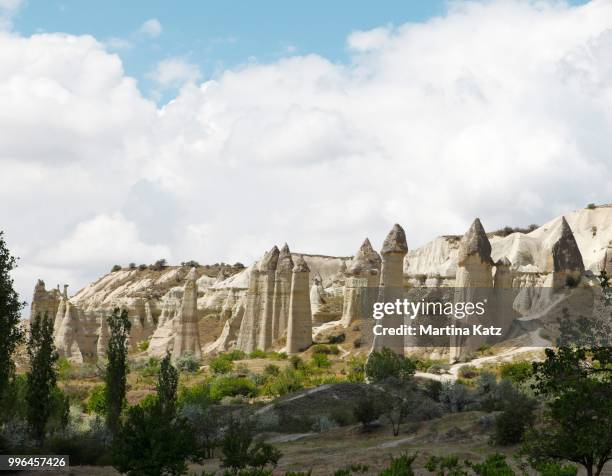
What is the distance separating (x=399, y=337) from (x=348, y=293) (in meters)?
16.7

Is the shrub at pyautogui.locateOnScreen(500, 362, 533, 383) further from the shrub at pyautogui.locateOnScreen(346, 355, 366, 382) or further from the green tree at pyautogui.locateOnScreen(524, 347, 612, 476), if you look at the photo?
the green tree at pyautogui.locateOnScreen(524, 347, 612, 476)

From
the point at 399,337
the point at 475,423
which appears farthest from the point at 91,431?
the point at 399,337

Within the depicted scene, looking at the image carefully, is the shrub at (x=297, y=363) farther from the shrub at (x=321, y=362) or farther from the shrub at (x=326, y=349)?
the shrub at (x=326, y=349)

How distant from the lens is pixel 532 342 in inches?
1539

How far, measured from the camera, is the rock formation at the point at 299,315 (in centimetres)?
5003

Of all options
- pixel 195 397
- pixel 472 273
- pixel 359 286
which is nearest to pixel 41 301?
pixel 359 286

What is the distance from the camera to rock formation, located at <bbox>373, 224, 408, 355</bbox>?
38.2 meters

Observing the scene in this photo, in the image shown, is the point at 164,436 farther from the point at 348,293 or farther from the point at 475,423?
the point at 348,293

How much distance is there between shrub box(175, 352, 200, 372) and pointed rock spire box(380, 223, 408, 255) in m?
15.0

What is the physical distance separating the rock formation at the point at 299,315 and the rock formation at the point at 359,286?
417cm

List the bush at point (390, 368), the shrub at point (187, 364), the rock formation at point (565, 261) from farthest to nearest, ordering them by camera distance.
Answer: the shrub at point (187, 364) < the rock formation at point (565, 261) < the bush at point (390, 368)

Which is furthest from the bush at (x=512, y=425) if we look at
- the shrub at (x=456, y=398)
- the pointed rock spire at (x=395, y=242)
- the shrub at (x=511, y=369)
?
the pointed rock spire at (x=395, y=242)

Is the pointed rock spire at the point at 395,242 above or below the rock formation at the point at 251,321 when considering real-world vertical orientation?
above

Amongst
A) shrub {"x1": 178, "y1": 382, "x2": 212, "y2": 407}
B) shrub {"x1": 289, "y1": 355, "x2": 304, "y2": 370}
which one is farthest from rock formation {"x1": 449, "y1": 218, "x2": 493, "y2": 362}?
shrub {"x1": 178, "y1": 382, "x2": 212, "y2": 407}
